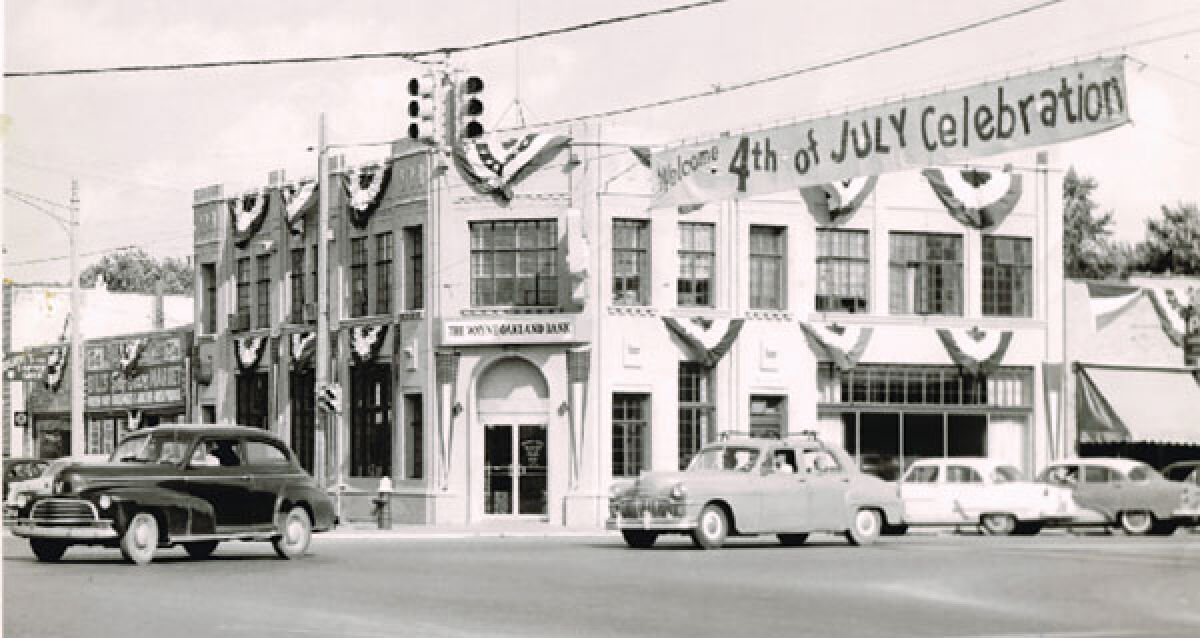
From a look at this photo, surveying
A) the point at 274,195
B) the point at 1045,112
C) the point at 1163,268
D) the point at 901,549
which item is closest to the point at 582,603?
the point at 1045,112

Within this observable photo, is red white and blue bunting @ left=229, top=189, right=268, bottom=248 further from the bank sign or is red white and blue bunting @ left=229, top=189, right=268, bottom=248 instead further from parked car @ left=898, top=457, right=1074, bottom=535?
the bank sign

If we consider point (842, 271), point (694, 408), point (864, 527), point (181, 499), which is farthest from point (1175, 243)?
point (181, 499)

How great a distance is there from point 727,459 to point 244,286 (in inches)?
1095

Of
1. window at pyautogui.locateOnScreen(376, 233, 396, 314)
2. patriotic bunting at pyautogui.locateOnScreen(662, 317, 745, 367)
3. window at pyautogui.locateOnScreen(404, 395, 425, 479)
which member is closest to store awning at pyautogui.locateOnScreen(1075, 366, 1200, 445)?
patriotic bunting at pyautogui.locateOnScreen(662, 317, 745, 367)

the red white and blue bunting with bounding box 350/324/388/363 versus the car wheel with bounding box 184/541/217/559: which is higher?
the red white and blue bunting with bounding box 350/324/388/363

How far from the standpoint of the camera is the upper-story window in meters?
52.9

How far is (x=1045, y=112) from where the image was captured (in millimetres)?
21781

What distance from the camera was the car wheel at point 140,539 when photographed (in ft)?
75.7

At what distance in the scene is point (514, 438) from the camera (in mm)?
43906

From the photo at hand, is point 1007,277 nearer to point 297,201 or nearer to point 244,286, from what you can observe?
point 297,201

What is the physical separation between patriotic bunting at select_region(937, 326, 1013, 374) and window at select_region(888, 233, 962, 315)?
720 millimetres

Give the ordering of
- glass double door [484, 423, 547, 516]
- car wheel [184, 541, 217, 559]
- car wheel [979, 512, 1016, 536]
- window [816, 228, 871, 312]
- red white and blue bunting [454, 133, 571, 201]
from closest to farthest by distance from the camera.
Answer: car wheel [184, 541, 217, 559]
car wheel [979, 512, 1016, 536]
glass double door [484, 423, 547, 516]
red white and blue bunting [454, 133, 571, 201]
window [816, 228, 871, 312]

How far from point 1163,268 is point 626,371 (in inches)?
1112

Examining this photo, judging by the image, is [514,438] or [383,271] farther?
[383,271]
